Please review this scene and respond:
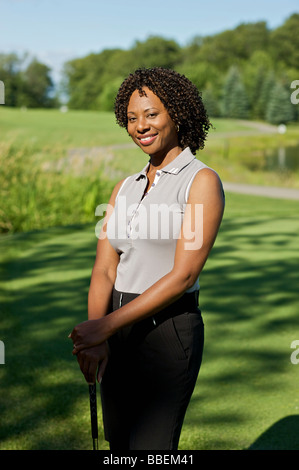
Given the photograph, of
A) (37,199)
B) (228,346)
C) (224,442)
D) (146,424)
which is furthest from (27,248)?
(146,424)

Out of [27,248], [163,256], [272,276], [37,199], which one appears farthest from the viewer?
[37,199]

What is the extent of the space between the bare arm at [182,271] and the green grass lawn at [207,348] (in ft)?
5.27

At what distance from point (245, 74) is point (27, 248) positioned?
86751 millimetres

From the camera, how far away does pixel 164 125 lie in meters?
2.20

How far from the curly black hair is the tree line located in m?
79.7

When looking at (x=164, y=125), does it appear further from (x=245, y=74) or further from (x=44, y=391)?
(x=245, y=74)

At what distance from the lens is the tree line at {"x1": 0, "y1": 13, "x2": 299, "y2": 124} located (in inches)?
3275

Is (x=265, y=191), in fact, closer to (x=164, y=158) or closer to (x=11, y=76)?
(x=164, y=158)

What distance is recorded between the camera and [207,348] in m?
4.79

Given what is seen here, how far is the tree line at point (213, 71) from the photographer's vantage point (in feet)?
273

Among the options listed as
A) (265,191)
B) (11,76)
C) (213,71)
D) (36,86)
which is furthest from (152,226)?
(36,86)

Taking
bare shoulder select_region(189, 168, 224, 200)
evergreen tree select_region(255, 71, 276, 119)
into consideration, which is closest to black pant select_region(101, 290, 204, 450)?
bare shoulder select_region(189, 168, 224, 200)

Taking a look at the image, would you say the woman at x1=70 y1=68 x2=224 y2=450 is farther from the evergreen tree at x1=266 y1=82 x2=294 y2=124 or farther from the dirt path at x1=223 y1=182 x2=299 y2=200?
the evergreen tree at x1=266 y1=82 x2=294 y2=124

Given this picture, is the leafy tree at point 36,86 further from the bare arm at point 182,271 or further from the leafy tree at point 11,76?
the bare arm at point 182,271
